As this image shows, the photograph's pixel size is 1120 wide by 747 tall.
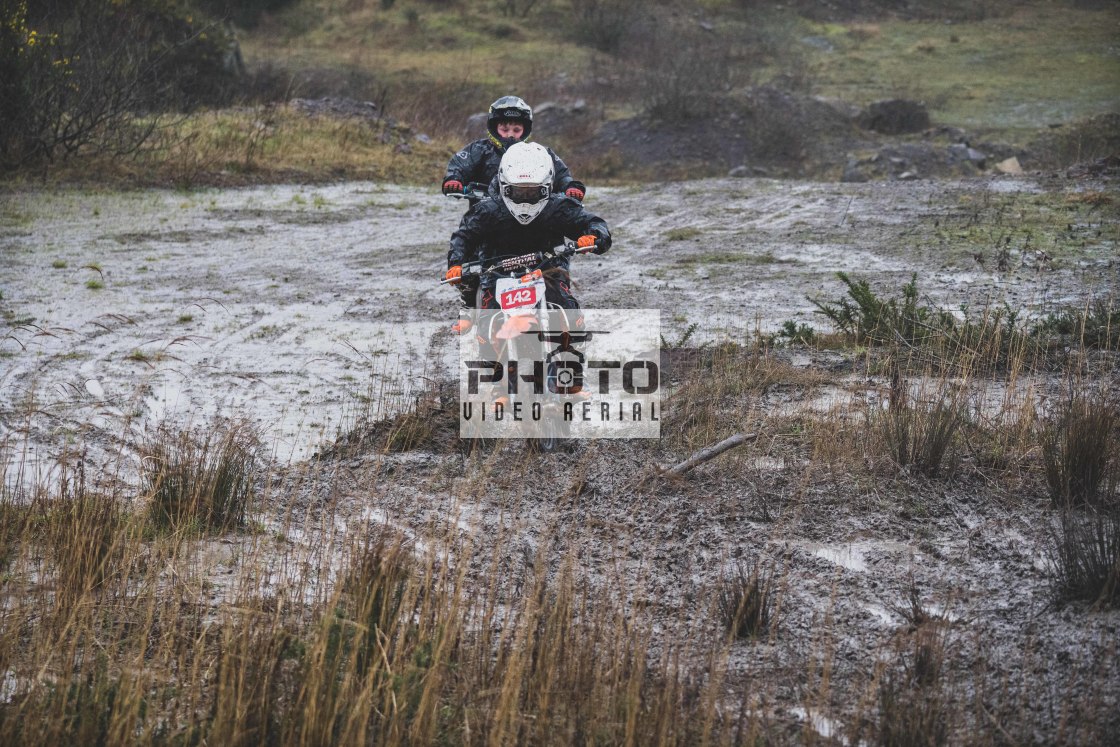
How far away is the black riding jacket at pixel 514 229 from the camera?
6.64 meters

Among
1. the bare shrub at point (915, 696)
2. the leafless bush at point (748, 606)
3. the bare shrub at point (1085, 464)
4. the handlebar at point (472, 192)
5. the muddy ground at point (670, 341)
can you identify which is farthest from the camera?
the handlebar at point (472, 192)

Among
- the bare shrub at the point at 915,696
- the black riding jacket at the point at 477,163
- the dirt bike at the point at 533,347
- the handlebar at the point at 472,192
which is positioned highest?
the black riding jacket at the point at 477,163

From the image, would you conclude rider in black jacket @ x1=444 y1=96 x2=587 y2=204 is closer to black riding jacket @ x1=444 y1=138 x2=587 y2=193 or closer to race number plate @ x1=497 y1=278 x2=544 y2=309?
black riding jacket @ x1=444 y1=138 x2=587 y2=193

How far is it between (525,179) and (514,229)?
0.57 meters

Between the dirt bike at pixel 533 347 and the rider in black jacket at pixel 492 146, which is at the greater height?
the rider in black jacket at pixel 492 146

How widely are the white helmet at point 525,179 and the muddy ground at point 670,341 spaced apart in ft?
5.20

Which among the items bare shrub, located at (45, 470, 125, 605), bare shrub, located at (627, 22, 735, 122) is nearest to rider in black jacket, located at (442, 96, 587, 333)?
bare shrub, located at (45, 470, 125, 605)

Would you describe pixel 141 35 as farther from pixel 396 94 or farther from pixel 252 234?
pixel 252 234

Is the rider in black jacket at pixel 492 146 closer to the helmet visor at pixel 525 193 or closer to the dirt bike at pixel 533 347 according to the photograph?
the dirt bike at pixel 533 347

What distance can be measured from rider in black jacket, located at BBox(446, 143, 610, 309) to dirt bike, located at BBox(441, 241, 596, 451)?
97 millimetres

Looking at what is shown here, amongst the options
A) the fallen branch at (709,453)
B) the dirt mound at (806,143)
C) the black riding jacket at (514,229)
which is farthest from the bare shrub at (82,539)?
the dirt mound at (806,143)

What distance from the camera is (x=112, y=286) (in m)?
11.1

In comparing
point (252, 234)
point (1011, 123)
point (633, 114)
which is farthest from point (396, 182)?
point (1011, 123)

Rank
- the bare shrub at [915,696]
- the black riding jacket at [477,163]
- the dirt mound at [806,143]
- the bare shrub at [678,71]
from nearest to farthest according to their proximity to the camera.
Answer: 1. the bare shrub at [915,696]
2. the black riding jacket at [477,163]
3. the dirt mound at [806,143]
4. the bare shrub at [678,71]
